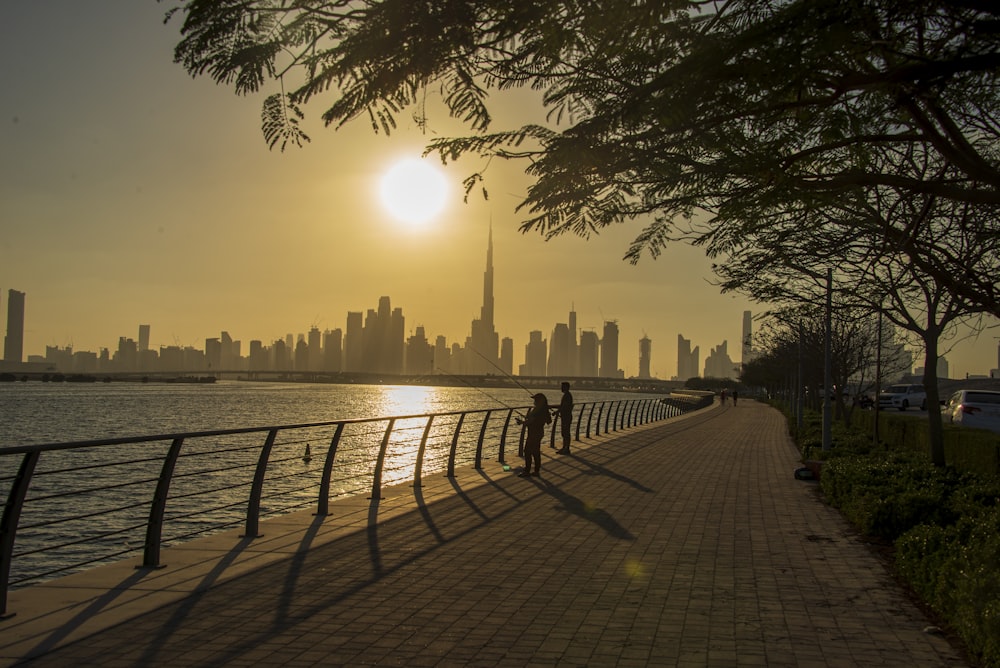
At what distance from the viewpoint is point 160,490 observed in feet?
25.0

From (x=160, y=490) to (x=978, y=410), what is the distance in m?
23.6

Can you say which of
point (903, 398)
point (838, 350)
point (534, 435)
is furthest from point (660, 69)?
point (903, 398)

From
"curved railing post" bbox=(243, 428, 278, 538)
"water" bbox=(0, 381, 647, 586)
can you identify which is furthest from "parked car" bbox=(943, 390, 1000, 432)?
"curved railing post" bbox=(243, 428, 278, 538)

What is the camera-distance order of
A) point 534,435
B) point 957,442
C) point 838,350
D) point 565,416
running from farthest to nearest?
point 838,350, point 565,416, point 957,442, point 534,435

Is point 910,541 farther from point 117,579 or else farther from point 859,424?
point 859,424

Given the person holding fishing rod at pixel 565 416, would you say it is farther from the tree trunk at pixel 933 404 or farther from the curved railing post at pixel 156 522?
the curved railing post at pixel 156 522

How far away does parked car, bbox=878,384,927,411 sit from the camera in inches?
1925

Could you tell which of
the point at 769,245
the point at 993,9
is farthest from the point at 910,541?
the point at 993,9

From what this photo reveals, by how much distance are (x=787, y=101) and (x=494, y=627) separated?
13.2 ft

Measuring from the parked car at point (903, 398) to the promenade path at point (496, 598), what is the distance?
134 ft

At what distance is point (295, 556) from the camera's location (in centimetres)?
818

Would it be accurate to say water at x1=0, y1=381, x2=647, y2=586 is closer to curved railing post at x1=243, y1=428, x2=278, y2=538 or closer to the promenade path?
curved railing post at x1=243, y1=428, x2=278, y2=538

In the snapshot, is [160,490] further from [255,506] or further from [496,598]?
[496,598]

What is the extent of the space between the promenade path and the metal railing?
0.50m
